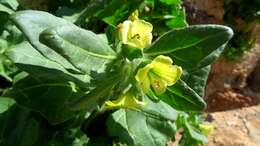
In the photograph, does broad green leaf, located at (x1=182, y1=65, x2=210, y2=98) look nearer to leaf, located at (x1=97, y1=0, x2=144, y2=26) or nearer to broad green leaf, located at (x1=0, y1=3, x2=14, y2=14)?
leaf, located at (x1=97, y1=0, x2=144, y2=26)

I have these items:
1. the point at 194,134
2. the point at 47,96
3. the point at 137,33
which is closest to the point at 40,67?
the point at 47,96

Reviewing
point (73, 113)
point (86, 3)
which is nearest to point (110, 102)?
point (73, 113)

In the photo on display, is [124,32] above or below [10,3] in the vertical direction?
above

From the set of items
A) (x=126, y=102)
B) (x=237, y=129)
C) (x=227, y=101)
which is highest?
(x=126, y=102)

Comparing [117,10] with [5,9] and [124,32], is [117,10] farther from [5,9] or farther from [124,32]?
[124,32]

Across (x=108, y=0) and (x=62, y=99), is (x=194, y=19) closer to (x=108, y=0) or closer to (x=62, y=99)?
(x=108, y=0)

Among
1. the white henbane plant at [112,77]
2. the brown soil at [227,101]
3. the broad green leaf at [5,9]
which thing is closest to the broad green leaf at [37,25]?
the white henbane plant at [112,77]

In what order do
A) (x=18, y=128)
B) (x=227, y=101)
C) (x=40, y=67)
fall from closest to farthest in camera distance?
(x=40, y=67) < (x=18, y=128) < (x=227, y=101)
